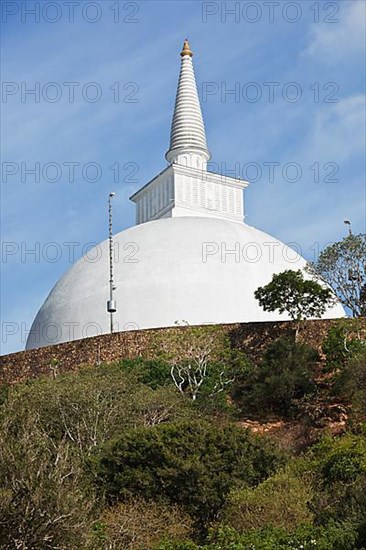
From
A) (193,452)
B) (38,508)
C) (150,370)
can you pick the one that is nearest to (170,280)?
(150,370)

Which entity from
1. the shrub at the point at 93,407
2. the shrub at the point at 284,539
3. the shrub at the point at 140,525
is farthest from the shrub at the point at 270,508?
the shrub at the point at 93,407

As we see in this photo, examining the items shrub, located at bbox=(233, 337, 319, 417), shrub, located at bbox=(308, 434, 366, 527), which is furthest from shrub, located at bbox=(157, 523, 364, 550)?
shrub, located at bbox=(233, 337, 319, 417)

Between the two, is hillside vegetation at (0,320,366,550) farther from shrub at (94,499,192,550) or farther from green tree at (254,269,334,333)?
green tree at (254,269,334,333)

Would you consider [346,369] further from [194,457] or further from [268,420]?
[194,457]

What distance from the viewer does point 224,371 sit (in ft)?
98.1

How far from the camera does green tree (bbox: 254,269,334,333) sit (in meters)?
31.2

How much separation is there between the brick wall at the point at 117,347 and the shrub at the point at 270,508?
11475 millimetres

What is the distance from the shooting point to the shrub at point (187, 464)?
20.7m

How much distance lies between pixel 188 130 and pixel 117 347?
15563 mm

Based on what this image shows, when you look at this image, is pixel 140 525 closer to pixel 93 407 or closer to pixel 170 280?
pixel 93 407

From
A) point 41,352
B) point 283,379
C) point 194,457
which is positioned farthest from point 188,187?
point 194,457

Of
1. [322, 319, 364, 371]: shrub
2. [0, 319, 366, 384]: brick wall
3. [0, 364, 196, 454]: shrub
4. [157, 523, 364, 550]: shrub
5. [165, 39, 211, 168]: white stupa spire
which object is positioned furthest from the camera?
[165, 39, 211, 168]: white stupa spire

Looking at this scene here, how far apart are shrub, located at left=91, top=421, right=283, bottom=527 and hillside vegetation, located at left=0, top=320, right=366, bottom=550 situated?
0.08 ft

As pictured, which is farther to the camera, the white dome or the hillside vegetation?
the white dome
